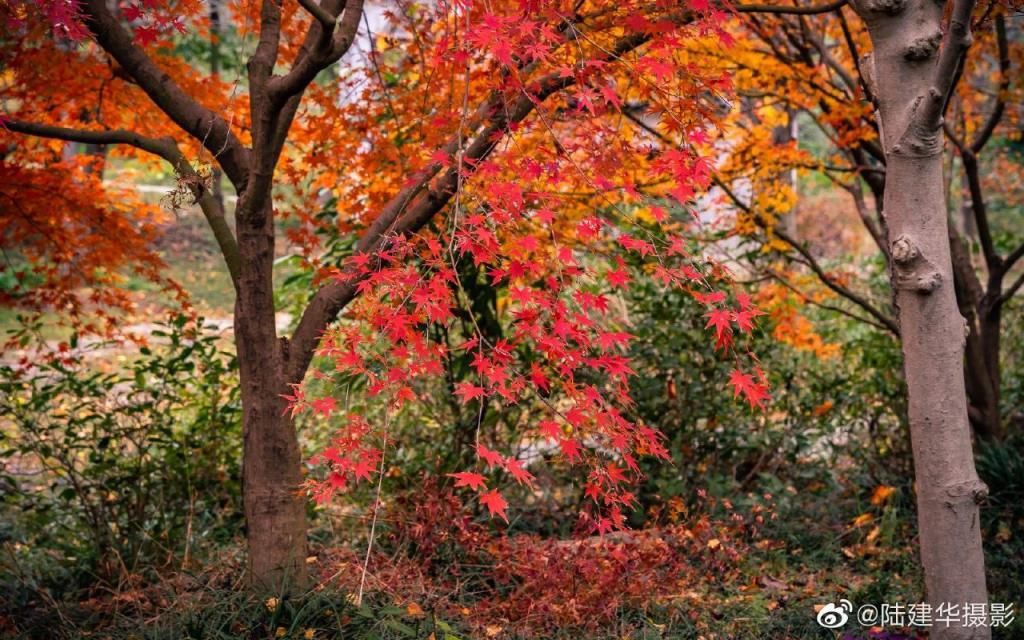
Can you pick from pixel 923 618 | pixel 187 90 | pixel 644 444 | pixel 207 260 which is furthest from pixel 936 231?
pixel 207 260

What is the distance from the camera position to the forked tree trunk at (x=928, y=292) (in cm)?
262

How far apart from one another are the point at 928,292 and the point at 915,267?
8cm

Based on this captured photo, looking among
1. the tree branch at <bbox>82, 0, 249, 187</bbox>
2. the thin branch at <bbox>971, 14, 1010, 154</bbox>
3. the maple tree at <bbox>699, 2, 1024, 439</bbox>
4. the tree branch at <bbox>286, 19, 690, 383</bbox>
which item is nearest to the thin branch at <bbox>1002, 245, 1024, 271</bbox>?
the maple tree at <bbox>699, 2, 1024, 439</bbox>

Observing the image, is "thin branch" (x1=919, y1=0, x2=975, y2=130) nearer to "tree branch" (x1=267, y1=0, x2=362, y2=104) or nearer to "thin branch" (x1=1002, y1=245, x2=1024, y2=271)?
"tree branch" (x1=267, y1=0, x2=362, y2=104)

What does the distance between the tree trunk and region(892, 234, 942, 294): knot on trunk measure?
2159 millimetres

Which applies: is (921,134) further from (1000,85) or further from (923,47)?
(1000,85)

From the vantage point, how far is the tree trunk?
11.4 feet

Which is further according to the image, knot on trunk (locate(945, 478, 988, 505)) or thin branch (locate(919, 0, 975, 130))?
knot on trunk (locate(945, 478, 988, 505))

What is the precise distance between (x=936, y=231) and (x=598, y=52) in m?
1.69

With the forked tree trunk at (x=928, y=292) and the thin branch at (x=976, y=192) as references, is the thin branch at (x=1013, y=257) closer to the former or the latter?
the thin branch at (x=976, y=192)

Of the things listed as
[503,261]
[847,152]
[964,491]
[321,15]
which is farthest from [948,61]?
[847,152]

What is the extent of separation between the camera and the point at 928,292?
2660 millimetres

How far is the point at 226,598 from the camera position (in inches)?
135

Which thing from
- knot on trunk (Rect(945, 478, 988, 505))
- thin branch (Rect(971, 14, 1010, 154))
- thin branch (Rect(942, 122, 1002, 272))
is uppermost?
thin branch (Rect(971, 14, 1010, 154))
